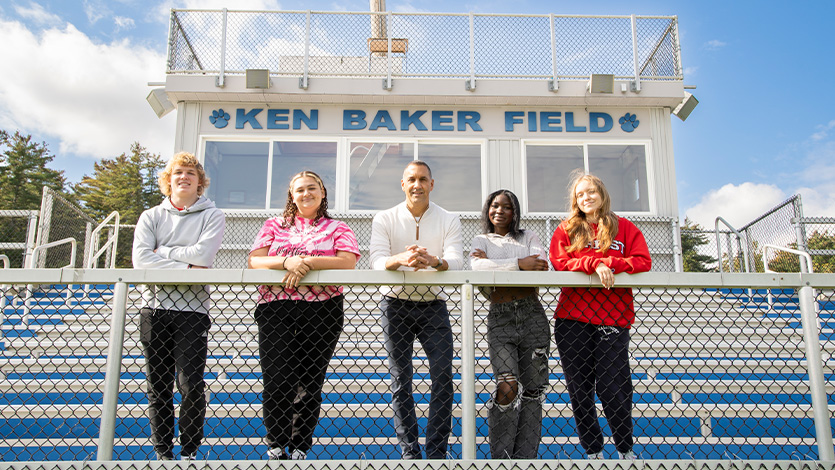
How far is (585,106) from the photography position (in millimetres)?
8375

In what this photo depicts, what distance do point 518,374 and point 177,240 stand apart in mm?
1961

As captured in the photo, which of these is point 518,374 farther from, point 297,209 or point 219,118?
point 219,118

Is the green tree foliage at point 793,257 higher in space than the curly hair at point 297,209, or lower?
higher

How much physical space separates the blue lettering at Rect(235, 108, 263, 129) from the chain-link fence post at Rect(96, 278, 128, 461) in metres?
6.63

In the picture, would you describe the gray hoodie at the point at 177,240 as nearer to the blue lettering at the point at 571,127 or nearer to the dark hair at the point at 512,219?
the dark hair at the point at 512,219

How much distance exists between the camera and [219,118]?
26.9 feet

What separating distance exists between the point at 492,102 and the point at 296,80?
3.11 m

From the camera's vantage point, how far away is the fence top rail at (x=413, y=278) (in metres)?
2.09

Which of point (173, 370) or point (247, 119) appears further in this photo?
point (247, 119)

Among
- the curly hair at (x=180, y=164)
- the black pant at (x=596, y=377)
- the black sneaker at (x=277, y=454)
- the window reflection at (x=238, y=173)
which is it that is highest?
the window reflection at (x=238, y=173)

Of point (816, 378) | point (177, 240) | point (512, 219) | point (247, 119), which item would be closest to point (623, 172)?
point (512, 219)

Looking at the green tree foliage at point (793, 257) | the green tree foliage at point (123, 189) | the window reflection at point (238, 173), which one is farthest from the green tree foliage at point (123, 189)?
the green tree foliage at point (793, 257)

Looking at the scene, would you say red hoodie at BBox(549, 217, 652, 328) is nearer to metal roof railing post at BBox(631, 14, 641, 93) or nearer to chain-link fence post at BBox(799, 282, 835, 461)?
chain-link fence post at BBox(799, 282, 835, 461)

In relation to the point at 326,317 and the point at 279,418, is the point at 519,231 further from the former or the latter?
the point at 279,418
